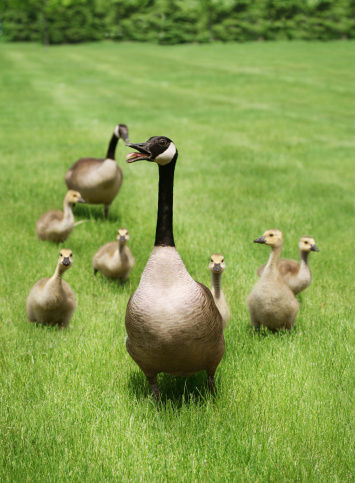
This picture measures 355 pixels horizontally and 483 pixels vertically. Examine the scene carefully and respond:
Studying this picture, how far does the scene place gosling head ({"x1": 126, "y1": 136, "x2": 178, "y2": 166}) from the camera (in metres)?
3.62

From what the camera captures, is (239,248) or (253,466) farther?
(239,248)

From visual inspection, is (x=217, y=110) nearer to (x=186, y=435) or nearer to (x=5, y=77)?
(x=5, y=77)

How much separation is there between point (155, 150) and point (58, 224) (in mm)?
4177

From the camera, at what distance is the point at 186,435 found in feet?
12.2

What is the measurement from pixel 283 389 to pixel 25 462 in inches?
77.9

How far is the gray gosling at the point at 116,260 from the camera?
6.38 meters

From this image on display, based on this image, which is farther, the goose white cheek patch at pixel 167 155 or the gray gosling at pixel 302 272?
the gray gosling at pixel 302 272

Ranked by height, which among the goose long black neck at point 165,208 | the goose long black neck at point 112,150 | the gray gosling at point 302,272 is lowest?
the gray gosling at point 302,272

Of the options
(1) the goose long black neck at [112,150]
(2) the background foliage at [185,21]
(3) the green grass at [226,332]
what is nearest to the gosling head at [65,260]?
(3) the green grass at [226,332]

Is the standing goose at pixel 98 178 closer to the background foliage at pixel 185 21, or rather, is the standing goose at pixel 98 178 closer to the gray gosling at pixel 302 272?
the gray gosling at pixel 302 272

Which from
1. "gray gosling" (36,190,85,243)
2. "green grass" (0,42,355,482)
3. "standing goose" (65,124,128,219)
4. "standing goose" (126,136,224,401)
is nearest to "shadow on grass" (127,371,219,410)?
"green grass" (0,42,355,482)

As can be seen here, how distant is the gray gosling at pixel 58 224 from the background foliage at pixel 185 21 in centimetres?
5568

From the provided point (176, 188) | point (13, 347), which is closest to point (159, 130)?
point (176, 188)

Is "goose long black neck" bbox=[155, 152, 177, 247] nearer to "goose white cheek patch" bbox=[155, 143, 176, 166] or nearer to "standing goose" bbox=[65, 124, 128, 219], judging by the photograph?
"goose white cheek patch" bbox=[155, 143, 176, 166]
